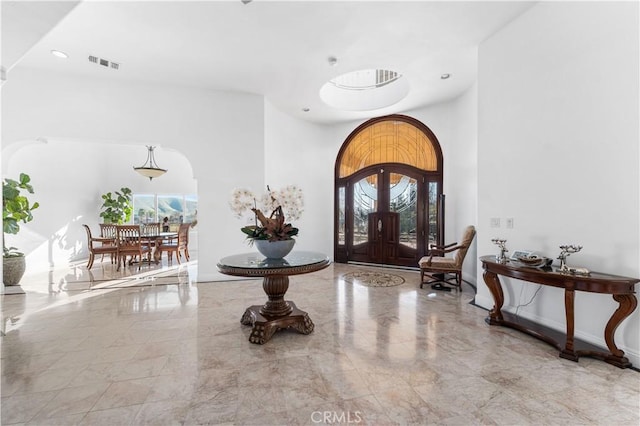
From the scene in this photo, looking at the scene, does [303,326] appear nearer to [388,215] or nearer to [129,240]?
[388,215]

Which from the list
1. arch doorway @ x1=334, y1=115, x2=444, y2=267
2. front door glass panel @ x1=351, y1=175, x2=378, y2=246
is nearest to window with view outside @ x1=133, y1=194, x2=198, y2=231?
arch doorway @ x1=334, y1=115, x2=444, y2=267

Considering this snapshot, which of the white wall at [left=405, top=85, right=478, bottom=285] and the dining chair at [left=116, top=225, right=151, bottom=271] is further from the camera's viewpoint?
the dining chair at [left=116, top=225, right=151, bottom=271]

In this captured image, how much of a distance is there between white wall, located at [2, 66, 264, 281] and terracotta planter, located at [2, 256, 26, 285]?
184 centimetres

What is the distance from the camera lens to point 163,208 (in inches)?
373

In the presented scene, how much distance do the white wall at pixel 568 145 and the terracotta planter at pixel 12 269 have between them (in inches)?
285

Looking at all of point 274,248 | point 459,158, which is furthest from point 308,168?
point 274,248

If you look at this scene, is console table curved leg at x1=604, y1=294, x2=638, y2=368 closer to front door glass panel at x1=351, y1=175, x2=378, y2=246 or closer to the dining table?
front door glass panel at x1=351, y1=175, x2=378, y2=246

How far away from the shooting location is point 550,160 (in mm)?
2830

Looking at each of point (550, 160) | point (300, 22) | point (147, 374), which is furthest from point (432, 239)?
point (147, 374)

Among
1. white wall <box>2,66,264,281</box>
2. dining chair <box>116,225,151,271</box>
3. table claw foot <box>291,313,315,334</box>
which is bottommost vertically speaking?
table claw foot <box>291,313,315,334</box>

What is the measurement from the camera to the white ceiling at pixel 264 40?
3.03 meters

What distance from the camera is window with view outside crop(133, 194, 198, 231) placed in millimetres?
9195

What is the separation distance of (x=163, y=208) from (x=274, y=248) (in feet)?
27.2

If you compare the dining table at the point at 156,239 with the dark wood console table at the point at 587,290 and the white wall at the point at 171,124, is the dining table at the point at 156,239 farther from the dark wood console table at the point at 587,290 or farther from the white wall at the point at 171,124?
the dark wood console table at the point at 587,290
